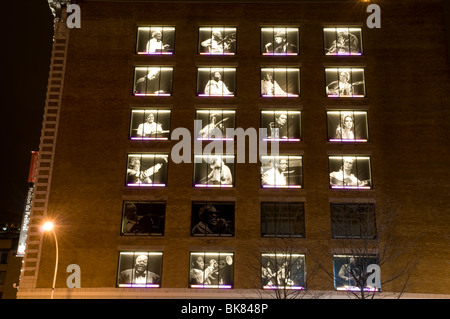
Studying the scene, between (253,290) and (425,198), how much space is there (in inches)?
607

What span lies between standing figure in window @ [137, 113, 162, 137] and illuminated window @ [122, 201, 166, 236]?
594cm

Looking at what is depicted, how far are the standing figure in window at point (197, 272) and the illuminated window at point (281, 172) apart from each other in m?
7.91

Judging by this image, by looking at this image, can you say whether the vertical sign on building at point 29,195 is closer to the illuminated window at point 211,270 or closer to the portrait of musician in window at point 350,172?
the illuminated window at point 211,270

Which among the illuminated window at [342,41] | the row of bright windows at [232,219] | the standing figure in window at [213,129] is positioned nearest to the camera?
the row of bright windows at [232,219]

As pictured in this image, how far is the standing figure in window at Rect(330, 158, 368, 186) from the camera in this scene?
39.2m

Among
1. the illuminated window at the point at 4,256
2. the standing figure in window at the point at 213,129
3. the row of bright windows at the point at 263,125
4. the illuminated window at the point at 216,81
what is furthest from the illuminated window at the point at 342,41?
the illuminated window at the point at 4,256

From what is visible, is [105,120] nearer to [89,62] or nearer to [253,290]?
[89,62]

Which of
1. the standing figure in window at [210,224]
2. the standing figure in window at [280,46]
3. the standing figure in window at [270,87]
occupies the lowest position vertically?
the standing figure in window at [210,224]

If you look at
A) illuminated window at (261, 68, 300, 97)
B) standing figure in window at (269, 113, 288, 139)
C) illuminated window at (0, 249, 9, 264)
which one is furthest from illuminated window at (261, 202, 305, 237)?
illuminated window at (0, 249, 9, 264)

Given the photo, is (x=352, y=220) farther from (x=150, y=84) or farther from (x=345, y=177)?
(x=150, y=84)

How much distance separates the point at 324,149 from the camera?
3984 cm

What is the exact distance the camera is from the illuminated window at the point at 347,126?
40.4 metres

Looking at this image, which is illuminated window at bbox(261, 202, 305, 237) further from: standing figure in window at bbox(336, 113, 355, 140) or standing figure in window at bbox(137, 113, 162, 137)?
standing figure in window at bbox(137, 113, 162, 137)

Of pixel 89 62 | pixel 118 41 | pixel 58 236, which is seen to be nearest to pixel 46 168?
pixel 58 236
